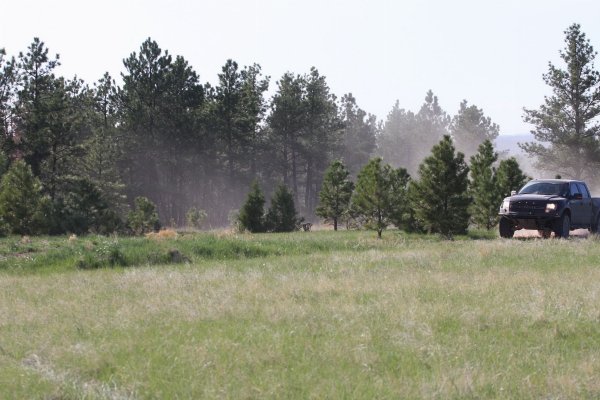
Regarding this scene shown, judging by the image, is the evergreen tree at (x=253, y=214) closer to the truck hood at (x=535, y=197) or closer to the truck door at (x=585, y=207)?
the truck hood at (x=535, y=197)

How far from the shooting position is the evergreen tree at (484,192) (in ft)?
105

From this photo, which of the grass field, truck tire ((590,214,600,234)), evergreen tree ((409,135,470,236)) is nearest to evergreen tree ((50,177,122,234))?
evergreen tree ((409,135,470,236))

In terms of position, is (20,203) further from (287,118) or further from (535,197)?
(287,118)

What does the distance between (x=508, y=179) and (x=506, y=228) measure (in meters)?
10.2

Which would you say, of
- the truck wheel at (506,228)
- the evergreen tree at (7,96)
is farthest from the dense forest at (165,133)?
the truck wheel at (506,228)

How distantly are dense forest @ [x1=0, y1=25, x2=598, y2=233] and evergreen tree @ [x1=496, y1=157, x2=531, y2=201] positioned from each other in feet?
71.3

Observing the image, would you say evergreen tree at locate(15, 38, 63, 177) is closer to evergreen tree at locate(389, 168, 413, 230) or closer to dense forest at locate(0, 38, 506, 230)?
dense forest at locate(0, 38, 506, 230)

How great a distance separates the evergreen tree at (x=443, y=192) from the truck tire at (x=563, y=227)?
6451 millimetres

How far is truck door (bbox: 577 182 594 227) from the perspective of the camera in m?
22.6

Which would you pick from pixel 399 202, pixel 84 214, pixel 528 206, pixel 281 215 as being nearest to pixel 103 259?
pixel 528 206

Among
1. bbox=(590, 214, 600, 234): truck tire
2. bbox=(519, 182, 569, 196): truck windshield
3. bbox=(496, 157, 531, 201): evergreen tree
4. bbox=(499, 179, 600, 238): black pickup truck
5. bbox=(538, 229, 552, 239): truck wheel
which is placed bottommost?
bbox=(538, 229, 552, 239): truck wheel

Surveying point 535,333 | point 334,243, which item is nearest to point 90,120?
point 334,243

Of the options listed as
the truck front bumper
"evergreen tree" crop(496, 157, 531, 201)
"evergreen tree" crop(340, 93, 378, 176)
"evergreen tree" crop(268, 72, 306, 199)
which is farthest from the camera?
"evergreen tree" crop(340, 93, 378, 176)

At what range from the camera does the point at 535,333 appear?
8.00m
